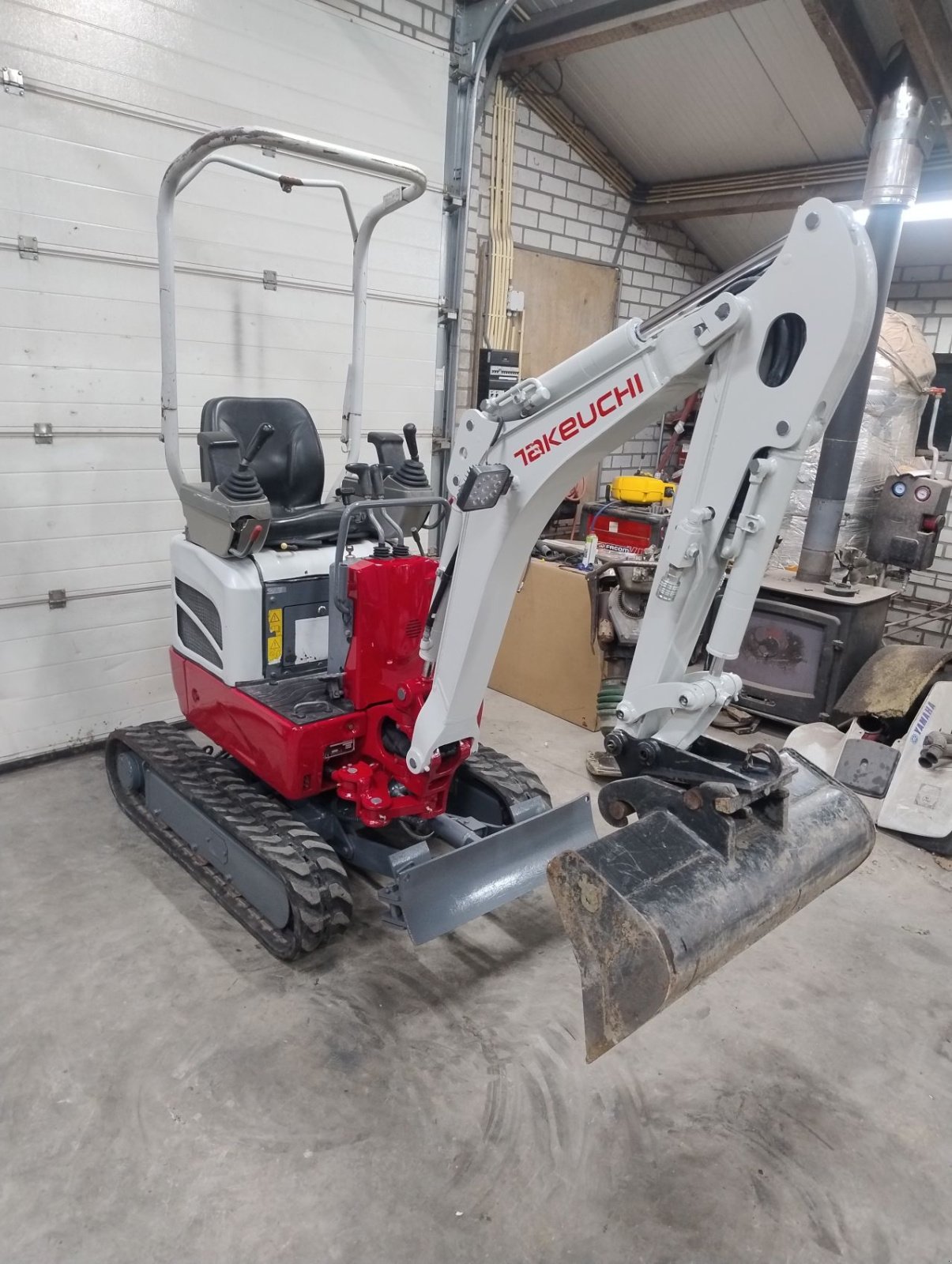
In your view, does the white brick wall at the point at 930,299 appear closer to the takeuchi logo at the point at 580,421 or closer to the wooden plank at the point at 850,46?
the wooden plank at the point at 850,46

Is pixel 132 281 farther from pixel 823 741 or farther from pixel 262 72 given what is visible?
pixel 823 741

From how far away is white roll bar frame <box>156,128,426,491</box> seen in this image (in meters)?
2.72

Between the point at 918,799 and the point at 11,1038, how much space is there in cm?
340

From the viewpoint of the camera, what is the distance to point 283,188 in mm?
2875

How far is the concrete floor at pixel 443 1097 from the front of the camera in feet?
5.97

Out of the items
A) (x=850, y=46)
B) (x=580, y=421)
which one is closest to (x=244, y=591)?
(x=580, y=421)

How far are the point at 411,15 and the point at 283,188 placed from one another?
8.14ft

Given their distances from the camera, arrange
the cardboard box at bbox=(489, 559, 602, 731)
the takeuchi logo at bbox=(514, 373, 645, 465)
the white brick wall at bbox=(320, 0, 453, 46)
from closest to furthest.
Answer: the takeuchi logo at bbox=(514, 373, 645, 465) < the white brick wall at bbox=(320, 0, 453, 46) < the cardboard box at bbox=(489, 559, 602, 731)

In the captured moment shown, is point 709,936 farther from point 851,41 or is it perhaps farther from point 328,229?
point 851,41

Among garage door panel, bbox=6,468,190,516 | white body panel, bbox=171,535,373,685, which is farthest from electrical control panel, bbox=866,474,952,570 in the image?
garage door panel, bbox=6,468,190,516

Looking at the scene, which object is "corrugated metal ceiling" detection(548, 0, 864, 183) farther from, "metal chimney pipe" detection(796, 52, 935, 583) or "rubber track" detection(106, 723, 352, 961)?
"rubber track" detection(106, 723, 352, 961)

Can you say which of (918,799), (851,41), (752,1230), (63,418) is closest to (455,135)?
(851,41)

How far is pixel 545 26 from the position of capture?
188 inches

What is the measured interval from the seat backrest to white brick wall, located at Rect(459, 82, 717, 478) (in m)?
2.25
